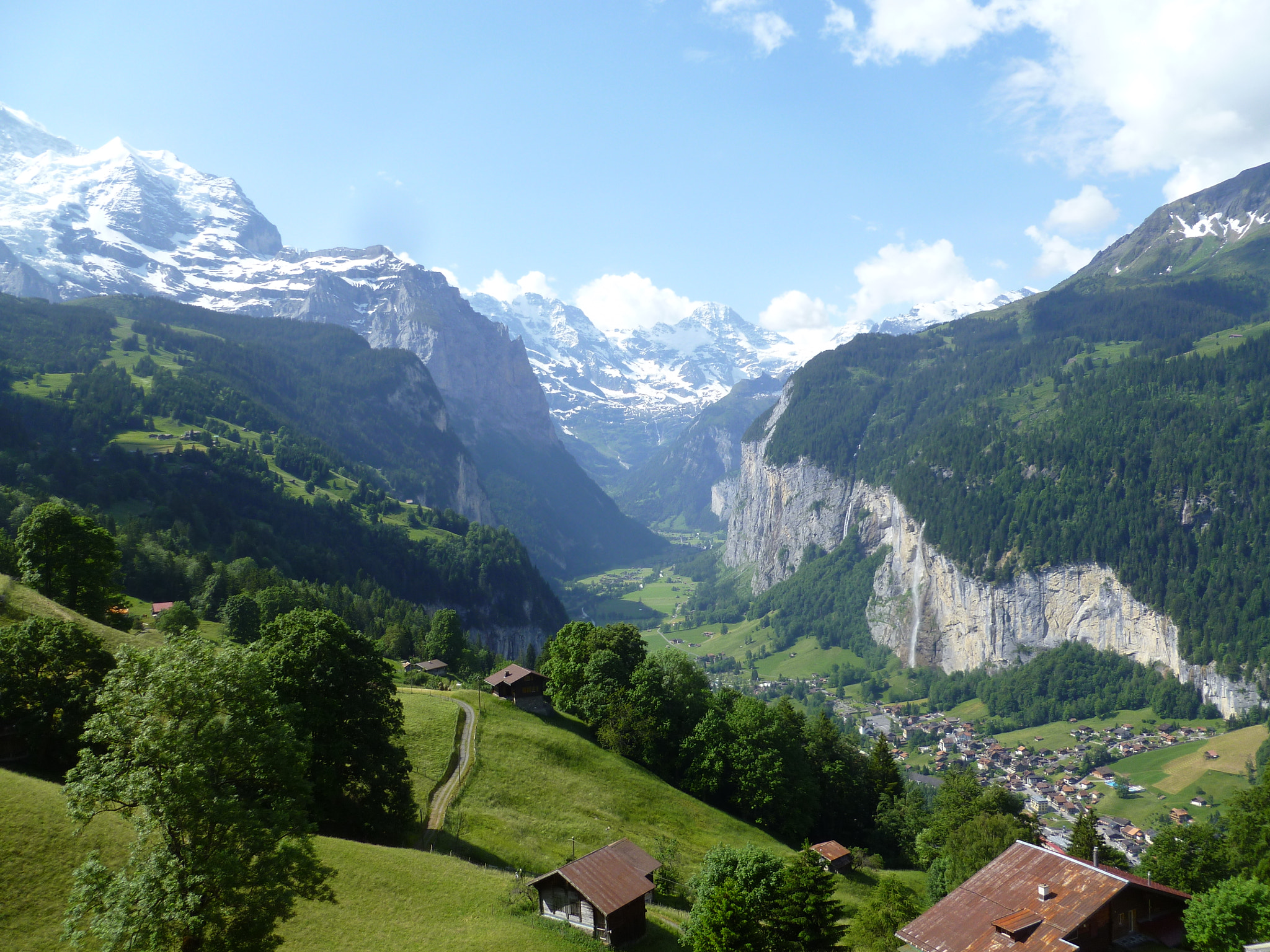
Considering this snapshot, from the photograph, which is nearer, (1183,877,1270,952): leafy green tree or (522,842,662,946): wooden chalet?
(1183,877,1270,952): leafy green tree

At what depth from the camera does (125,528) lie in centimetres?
11038

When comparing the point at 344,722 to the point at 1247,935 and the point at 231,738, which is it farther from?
the point at 1247,935

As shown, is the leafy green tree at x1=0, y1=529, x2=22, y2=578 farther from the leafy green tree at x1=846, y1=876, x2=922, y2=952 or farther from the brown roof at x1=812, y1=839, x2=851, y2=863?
the brown roof at x1=812, y1=839, x2=851, y2=863

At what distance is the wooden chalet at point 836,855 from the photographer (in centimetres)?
6034

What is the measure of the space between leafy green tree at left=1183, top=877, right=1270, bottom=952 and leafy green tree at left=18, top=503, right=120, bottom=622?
81044 mm

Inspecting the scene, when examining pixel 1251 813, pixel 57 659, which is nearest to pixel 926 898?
pixel 1251 813

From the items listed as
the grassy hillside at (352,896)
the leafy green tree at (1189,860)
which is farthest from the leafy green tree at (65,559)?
the leafy green tree at (1189,860)

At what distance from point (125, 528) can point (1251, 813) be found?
139109 mm

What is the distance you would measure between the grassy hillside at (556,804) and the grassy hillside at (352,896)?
22.8 feet

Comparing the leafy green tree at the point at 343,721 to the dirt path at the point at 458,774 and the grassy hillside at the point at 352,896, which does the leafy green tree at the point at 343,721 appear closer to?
the dirt path at the point at 458,774

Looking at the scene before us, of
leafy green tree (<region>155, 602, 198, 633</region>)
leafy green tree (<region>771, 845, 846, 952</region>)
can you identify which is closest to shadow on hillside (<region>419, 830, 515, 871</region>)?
leafy green tree (<region>771, 845, 846, 952</region>)

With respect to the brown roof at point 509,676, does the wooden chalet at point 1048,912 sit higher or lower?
lower

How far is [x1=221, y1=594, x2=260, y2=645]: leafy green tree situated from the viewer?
80938mm

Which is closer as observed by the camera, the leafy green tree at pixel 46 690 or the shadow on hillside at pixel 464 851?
the leafy green tree at pixel 46 690
